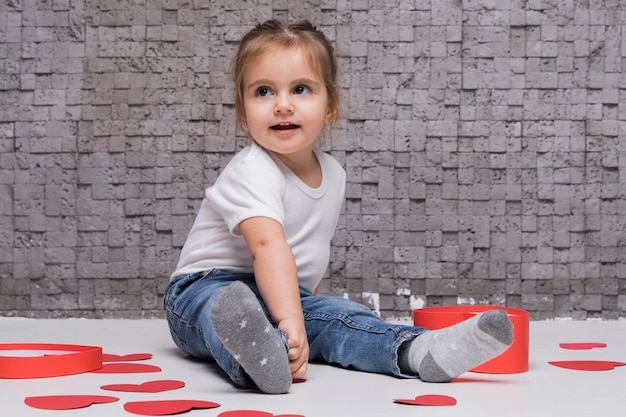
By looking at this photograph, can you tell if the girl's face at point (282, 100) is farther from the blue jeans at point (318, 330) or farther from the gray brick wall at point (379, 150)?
the gray brick wall at point (379, 150)

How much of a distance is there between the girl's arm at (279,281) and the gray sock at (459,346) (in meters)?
0.14

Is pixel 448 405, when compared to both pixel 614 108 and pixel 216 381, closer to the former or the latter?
pixel 216 381

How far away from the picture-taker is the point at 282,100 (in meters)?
1.24

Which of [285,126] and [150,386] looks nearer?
[150,386]

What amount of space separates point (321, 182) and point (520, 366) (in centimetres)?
43

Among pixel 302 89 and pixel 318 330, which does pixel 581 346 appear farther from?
pixel 302 89

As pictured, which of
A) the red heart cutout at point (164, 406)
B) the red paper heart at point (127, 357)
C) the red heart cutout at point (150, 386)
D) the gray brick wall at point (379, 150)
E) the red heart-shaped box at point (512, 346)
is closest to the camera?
the red heart cutout at point (164, 406)

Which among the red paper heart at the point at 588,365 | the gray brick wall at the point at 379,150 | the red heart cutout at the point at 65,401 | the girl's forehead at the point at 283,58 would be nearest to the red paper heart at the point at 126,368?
the red heart cutout at the point at 65,401

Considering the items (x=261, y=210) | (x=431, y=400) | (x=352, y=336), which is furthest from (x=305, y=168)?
(x=431, y=400)

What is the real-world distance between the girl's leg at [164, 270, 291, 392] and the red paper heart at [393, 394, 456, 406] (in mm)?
153

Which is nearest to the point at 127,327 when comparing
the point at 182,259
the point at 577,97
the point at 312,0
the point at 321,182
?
the point at 182,259

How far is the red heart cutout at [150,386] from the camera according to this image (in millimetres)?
978

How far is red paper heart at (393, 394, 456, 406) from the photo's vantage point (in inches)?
35.3

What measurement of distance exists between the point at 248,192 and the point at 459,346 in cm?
39
